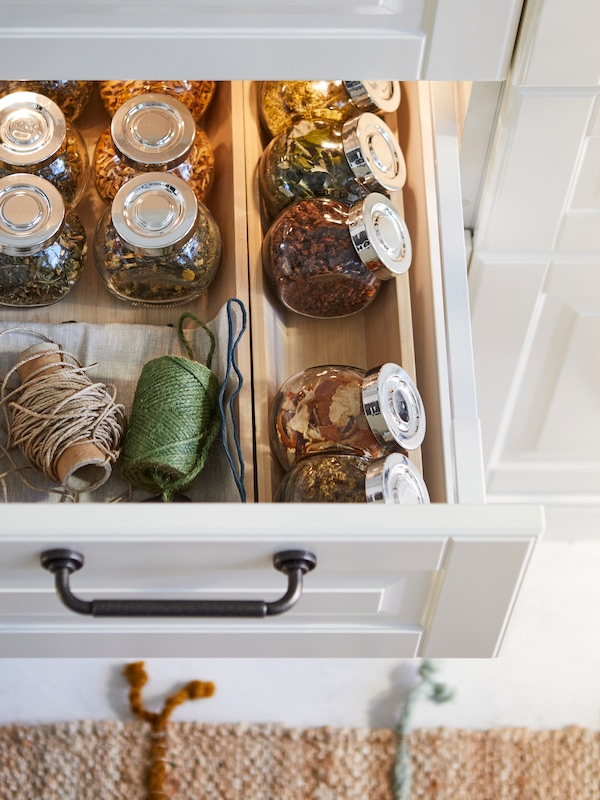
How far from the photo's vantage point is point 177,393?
0.72m

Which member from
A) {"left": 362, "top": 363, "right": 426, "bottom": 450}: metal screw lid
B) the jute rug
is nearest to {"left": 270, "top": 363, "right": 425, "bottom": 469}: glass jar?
{"left": 362, "top": 363, "right": 426, "bottom": 450}: metal screw lid

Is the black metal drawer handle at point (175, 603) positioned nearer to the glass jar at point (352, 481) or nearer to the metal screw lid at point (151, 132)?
the glass jar at point (352, 481)

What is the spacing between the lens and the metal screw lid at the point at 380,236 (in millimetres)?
740

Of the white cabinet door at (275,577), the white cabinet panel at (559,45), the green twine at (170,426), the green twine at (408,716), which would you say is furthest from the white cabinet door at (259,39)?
the green twine at (408,716)

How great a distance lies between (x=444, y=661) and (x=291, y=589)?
864 mm

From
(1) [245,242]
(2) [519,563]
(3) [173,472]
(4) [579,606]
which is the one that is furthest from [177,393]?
(4) [579,606]

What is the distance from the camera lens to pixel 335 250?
0.77 m

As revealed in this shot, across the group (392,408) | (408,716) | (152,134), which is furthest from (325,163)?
(408,716)

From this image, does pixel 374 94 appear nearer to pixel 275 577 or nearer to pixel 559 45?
pixel 559 45

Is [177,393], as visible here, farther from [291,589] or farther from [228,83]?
[228,83]

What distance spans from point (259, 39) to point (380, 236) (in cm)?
20

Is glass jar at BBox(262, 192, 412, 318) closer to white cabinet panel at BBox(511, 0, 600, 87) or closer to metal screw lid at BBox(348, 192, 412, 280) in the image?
metal screw lid at BBox(348, 192, 412, 280)

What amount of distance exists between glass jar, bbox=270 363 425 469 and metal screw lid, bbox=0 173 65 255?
0.81 ft

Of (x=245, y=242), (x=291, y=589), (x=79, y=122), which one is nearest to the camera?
(x=291, y=589)
